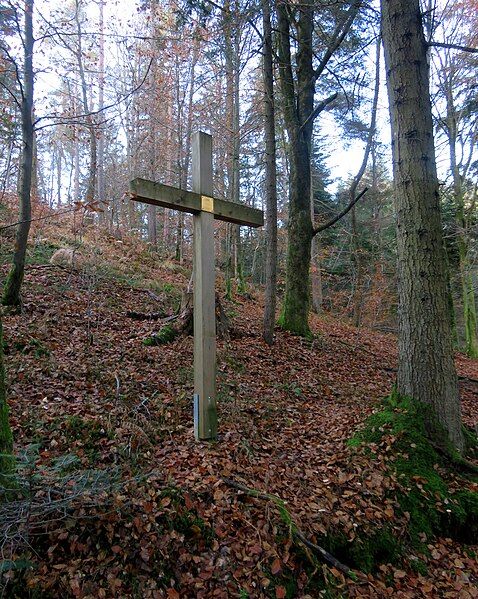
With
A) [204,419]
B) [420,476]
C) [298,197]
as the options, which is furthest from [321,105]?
[420,476]

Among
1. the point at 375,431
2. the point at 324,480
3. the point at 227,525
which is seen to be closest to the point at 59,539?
the point at 227,525

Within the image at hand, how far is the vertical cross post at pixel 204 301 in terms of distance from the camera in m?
3.91

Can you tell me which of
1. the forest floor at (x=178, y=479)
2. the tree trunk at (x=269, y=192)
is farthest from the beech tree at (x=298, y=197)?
the forest floor at (x=178, y=479)

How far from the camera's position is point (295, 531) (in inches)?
118

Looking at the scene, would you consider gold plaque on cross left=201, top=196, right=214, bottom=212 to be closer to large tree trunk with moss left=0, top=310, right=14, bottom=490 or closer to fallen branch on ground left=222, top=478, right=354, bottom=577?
large tree trunk with moss left=0, top=310, right=14, bottom=490

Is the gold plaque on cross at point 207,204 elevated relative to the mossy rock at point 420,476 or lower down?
elevated

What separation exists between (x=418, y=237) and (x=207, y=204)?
2.51 meters

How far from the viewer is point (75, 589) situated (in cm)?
230

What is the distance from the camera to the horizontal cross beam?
3580 millimetres

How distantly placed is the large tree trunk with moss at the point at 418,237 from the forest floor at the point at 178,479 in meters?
1.03

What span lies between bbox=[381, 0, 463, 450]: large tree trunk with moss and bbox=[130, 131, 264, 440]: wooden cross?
231 cm

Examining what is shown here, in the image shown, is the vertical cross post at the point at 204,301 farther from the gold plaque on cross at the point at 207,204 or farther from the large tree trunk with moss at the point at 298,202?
the large tree trunk with moss at the point at 298,202

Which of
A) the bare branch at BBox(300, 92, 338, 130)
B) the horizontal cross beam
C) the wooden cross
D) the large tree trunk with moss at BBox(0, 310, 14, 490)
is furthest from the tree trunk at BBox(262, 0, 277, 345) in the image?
the large tree trunk with moss at BBox(0, 310, 14, 490)

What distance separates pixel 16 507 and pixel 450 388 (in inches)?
172
